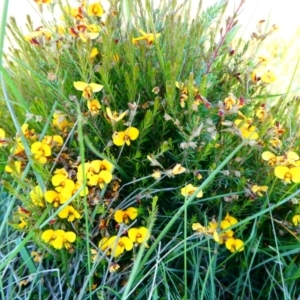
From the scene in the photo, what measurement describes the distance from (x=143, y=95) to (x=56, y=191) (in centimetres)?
33

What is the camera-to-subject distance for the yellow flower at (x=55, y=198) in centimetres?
99

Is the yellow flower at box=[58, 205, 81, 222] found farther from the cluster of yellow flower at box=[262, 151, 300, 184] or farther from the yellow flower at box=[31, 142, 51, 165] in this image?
the cluster of yellow flower at box=[262, 151, 300, 184]

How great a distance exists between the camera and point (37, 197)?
988mm

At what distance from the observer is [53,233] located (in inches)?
39.5

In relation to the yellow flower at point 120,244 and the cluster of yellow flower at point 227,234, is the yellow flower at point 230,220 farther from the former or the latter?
the yellow flower at point 120,244

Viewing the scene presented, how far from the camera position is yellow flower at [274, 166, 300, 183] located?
40.6 inches

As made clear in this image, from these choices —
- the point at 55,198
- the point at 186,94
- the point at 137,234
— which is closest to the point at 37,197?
the point at 55,198

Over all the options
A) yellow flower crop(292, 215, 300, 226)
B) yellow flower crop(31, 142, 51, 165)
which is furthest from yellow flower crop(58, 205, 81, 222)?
yellow flower crop(292, 215, 300, 226)

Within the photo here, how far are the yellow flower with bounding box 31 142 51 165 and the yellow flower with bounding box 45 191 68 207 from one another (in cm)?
8

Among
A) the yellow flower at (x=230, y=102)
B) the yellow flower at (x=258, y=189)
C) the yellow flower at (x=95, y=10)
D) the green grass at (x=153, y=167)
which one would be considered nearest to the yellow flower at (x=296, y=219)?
the green grass at (x=153, y=167)

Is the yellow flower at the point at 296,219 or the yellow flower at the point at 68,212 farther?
the yellow flower at the point at 296,219

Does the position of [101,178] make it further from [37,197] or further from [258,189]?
[258,189]

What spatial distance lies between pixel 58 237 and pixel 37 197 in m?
0.10

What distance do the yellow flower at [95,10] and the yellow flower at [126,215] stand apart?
0.49m
